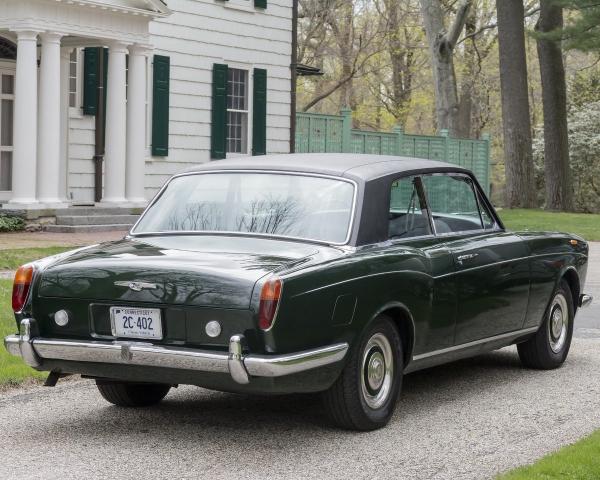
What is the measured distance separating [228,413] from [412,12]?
44.3m

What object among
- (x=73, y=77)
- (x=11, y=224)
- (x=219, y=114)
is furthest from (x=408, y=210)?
(x=219, y=114)

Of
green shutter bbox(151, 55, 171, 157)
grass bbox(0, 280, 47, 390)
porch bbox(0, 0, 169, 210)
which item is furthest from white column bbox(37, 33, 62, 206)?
grass bbox(0, 280, 47, 390)

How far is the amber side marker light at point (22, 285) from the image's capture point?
674 cm

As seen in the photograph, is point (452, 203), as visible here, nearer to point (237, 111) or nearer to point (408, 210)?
point (408, 210)

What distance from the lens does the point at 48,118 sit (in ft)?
66.4

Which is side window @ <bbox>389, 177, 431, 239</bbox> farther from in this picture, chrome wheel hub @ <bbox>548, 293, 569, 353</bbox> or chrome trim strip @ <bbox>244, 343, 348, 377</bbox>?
chrome wheel hub @ <bbox>548, 293, 569, 353</bbox>

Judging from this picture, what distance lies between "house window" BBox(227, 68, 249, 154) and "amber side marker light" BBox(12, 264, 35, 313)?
19.4 meters

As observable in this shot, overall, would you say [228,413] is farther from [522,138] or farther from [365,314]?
[522,138]

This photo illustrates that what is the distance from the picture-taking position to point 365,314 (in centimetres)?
659

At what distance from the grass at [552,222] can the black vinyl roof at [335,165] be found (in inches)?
694

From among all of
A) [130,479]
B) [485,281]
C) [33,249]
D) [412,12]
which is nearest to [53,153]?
[33,249]

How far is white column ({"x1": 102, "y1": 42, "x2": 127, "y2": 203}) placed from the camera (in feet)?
70.6

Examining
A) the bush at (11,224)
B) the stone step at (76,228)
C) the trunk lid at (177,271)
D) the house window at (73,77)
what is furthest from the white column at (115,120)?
the trunk lid at (177,271)

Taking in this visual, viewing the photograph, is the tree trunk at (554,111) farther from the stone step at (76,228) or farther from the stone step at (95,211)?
the stone step at (76,228)
